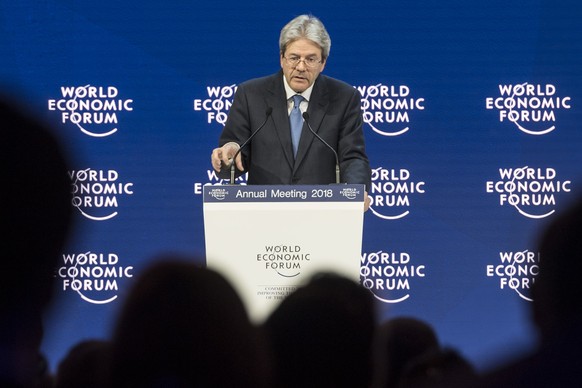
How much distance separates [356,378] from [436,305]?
4.00 metres

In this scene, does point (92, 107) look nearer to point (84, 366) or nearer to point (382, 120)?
point (382, 120)

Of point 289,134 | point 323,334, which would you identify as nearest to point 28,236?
point 323,334

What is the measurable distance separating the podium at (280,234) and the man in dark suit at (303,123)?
1.01 m

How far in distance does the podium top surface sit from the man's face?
3.74 ft

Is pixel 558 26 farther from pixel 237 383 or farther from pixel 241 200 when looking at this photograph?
pixel 237 383

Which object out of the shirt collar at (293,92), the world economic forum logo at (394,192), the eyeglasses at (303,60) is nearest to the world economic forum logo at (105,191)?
the world economic forum logo at (394,192)

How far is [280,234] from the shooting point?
2.64 metres

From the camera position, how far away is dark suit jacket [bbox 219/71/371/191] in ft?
12.2

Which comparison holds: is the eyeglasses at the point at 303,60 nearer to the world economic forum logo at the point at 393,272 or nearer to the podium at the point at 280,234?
the podium at the point at 280,234

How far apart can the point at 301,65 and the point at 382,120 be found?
1.37 meters

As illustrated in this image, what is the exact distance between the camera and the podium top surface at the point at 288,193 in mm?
2664

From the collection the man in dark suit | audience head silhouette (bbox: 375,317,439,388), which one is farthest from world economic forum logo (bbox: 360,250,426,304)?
audience head silhouette (bbox: 375,317,439,388)

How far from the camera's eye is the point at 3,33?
499cm

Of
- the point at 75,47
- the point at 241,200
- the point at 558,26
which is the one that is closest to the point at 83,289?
the point at 75,47
